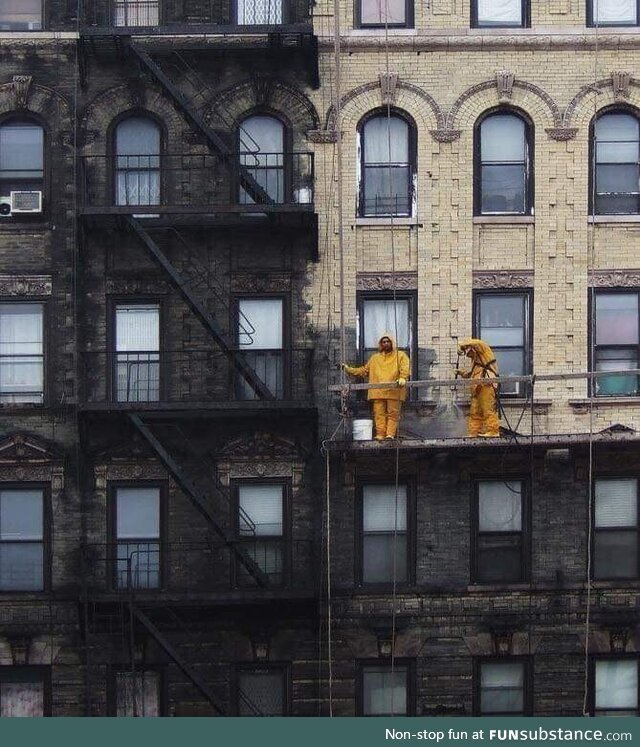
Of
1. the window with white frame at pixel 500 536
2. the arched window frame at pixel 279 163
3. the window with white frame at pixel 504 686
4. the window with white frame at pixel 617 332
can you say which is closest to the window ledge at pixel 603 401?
the window with white frame at pixel 617 332

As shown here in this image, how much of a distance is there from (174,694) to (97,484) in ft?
10.4

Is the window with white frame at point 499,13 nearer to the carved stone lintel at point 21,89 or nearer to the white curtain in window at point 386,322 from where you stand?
the white curtain in window at point 386,322

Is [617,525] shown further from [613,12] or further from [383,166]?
[613,12]

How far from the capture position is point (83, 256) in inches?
1163

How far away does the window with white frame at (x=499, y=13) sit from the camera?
30.0 meters

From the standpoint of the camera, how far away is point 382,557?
29703 millimetres

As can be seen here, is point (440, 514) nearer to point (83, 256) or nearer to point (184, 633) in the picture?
point (184, 633)

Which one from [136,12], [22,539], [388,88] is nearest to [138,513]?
[22,539]

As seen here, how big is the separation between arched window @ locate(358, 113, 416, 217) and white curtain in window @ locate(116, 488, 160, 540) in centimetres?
508

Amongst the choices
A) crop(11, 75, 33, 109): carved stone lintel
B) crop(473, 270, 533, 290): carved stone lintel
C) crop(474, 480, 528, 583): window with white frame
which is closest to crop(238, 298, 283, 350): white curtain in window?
crop(473, 270, 533, 290): carved stone lintel

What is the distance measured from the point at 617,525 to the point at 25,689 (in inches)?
343

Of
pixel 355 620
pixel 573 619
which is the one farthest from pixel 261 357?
pixel 573 619

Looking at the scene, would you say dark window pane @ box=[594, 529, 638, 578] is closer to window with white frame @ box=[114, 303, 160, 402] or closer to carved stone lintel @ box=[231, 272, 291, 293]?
carved stone lintel @ box=[231, 272, 291, 293]

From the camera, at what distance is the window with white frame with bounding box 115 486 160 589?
2948 cm
